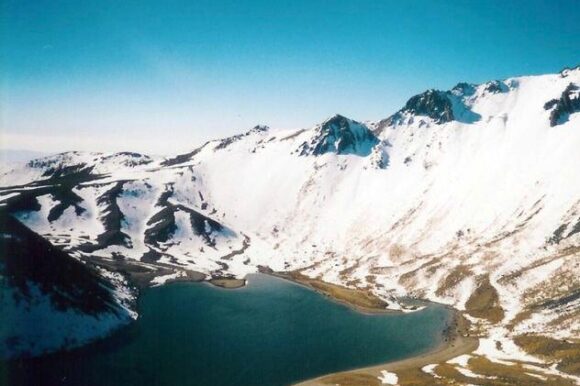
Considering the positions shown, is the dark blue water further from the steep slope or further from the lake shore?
the steep slope

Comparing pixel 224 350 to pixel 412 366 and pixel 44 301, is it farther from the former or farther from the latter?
pixel 412 366

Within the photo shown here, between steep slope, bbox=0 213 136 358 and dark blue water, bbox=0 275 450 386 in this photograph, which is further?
steep slope, bbox=0 213 136 358

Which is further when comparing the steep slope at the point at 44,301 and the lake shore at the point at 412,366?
the lake shore at the point at 412,366

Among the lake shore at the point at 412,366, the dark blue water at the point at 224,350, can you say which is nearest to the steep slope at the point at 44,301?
the dark blue water at the point at 224,350

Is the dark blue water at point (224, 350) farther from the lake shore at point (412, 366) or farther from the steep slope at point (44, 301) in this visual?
the steep slope at point (44, 301)

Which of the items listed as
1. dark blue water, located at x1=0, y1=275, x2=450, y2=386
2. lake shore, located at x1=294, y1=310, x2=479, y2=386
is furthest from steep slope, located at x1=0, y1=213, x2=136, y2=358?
lake shore, located at x1=294, y1=310, x2=479, y2=386

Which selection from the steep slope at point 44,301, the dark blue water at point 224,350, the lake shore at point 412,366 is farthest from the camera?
the lake shore at point 412,366

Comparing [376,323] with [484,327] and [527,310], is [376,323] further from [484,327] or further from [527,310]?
[527,310]

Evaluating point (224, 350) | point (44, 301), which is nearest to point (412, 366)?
Answer: point (224, 350)

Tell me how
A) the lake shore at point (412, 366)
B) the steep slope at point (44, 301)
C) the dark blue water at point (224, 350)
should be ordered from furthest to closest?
1. the lake shore at point (412, 366)
2. the steep slope at point (44, 301)
3. the dark blue water at point (224, 350)
